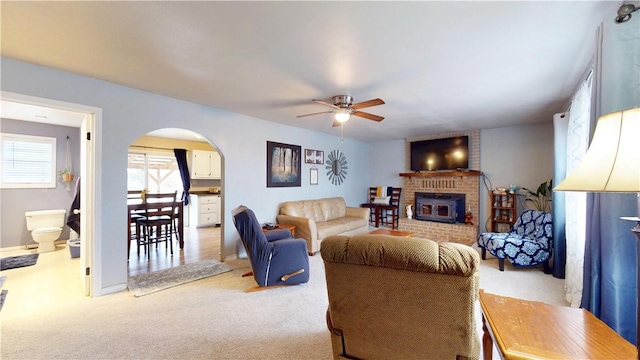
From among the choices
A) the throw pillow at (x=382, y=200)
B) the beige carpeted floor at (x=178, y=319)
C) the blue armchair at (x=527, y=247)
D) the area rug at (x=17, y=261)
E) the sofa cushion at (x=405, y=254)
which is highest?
the sofa cushion at (x=405, y=254)

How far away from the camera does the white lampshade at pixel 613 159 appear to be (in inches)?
32.3

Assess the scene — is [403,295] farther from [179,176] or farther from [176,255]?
[179,176]

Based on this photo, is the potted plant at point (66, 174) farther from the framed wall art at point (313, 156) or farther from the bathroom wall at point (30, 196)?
the framed wall art at point (313, 156)

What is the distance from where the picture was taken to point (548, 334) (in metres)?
1.09

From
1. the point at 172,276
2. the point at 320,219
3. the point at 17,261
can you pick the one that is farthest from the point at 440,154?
the point at 17,261

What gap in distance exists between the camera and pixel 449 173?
575 centimetres

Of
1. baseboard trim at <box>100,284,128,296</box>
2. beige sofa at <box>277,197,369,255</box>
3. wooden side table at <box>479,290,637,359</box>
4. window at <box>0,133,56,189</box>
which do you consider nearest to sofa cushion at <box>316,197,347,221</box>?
beige sofa at <box>277,197,369,255</box>

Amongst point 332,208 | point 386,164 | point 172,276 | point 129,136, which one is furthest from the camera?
point 386,164

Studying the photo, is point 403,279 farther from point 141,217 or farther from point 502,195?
point 502,195

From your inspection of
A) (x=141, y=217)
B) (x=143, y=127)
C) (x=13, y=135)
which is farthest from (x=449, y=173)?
(x=13, y=135)

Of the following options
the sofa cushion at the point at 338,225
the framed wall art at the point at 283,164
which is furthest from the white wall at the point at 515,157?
the framed wall art at the point at 283,164

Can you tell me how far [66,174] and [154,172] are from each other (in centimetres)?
203

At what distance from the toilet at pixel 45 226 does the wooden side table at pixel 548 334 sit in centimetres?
614

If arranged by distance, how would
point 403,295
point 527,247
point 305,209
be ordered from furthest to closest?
point 305,209 → point 527,247 → point 403,295
